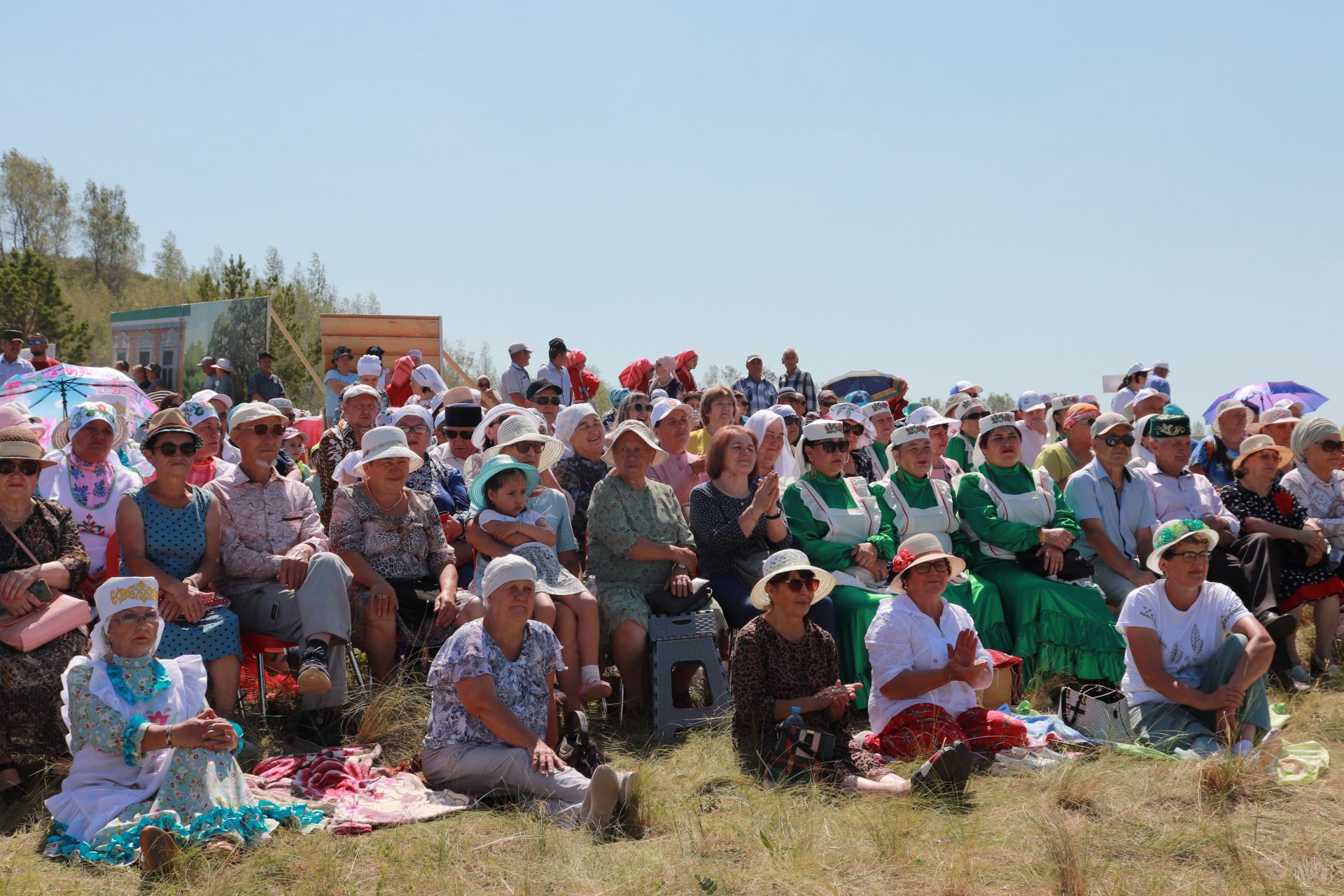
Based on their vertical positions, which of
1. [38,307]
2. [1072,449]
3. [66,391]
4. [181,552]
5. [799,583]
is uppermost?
[38,307]

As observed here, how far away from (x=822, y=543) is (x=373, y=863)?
10.3 ft

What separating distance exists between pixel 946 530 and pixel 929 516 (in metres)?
0.15

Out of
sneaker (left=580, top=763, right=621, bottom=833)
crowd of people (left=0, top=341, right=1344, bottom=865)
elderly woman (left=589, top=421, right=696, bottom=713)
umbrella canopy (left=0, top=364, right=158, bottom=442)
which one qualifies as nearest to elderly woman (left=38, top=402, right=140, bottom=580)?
crowd of people (left=0, top=341, right=1344, bottom=865)

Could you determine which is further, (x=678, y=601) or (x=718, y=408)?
(x=718, y=408)

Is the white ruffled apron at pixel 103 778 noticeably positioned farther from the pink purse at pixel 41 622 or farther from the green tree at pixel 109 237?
the green tree at pixel 109 237

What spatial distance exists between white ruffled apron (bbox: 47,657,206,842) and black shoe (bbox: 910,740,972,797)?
9.53 ft

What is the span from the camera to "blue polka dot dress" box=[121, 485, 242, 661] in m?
5.13

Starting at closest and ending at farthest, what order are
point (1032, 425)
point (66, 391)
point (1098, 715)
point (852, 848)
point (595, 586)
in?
1. point (852, 848)
2. point (1098, 715)
3. point (595, 586)
4. point (66, 391)
5. point (1032, 425)

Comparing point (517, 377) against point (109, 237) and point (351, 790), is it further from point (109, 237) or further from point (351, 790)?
point (109, 237)

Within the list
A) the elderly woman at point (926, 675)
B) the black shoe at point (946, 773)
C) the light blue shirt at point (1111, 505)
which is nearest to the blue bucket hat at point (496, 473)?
the elderly woman at point (926, 675)

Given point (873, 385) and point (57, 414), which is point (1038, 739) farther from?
point (873, 385)

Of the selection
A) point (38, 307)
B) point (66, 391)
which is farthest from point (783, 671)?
point (38, 307)

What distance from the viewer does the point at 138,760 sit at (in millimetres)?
4230

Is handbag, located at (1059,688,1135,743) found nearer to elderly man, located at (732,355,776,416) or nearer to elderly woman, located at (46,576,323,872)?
elderly woman, located at (46,576,323,872)
